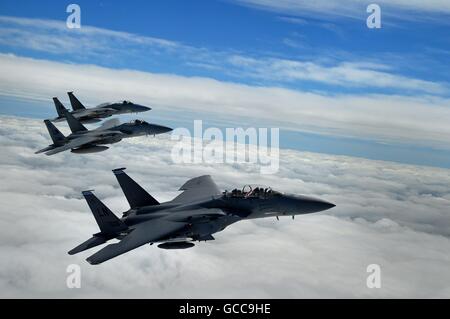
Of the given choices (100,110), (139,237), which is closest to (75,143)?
(100,110)

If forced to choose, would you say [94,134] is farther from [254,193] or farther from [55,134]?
[254,193]

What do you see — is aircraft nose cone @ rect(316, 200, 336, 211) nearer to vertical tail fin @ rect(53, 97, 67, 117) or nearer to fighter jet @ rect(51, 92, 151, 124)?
fighter jet @ rect(51, 92, 151, 124)

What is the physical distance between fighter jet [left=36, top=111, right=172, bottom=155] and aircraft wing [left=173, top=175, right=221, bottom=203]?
46.8 ft

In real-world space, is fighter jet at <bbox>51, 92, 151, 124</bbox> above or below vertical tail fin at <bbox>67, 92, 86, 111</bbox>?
below

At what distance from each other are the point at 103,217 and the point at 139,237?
4.73m

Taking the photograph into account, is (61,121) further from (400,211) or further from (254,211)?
(400,211)

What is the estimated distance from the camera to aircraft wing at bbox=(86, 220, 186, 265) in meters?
24.7

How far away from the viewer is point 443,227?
7352 inches

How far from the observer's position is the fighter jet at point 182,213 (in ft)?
94.9

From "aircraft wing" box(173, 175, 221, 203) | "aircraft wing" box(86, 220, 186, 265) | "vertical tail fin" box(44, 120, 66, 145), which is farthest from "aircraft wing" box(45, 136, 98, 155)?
"aircraft wing" box(86, 220, 186, 265)

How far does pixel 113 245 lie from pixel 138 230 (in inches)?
142

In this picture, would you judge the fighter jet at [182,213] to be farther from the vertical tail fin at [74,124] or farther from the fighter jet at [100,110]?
the fighter jet at [100,110]

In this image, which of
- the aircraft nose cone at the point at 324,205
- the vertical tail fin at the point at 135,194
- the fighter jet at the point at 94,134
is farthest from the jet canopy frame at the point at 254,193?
the fighter jet at the point at 94,134

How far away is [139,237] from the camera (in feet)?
89.9
